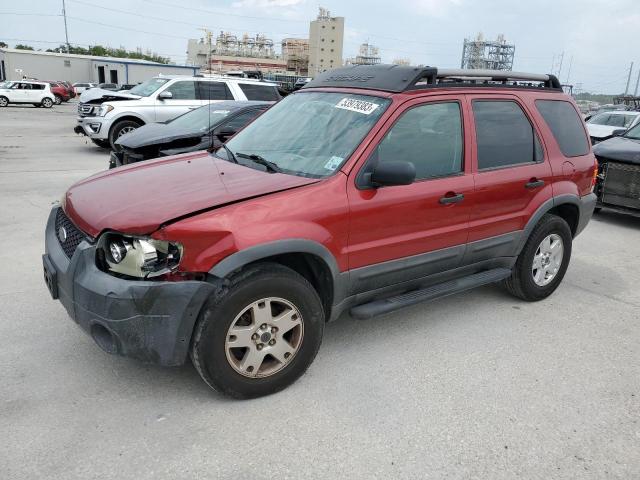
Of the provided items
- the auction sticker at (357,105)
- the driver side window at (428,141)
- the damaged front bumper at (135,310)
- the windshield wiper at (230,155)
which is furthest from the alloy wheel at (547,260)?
the damaged front bumper at (135,310)

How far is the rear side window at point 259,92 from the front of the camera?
12.9 m

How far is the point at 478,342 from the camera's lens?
398 cm

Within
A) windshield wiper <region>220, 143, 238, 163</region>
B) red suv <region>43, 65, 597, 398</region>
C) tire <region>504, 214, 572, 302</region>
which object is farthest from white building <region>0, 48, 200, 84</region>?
tire <region>504, 214, 572, 302</region>

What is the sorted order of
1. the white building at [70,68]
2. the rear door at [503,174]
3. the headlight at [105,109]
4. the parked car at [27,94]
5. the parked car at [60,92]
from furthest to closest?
the white building at [70,68] → the parked car at [60,92] → the parked car at [27,94] → the headlight at [105,109] → the rear door at [503,174]

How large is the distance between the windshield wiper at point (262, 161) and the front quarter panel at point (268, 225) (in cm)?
40

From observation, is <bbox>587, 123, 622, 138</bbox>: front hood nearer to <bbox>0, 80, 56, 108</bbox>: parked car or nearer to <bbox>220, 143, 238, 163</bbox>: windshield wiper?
<bbox>220, 143, 238, 163</bbox>: windshield wiper

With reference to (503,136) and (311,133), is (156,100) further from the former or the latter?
(503,136)

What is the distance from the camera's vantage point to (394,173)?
3.18 metres

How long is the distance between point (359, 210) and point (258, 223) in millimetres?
701

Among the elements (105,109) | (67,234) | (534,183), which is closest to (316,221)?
(67,234)

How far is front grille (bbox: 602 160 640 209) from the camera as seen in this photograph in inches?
302

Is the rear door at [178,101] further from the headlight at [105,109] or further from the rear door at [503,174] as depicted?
the rear door at [503,174]

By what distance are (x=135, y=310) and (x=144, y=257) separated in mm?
275

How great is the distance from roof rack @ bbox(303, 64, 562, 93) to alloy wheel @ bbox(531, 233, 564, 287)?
1.38m
